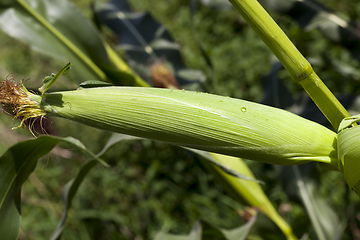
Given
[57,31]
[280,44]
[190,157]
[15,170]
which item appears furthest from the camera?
[190,157]

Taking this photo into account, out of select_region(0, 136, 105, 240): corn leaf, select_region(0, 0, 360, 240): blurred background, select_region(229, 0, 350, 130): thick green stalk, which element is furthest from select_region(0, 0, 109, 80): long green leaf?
select_region(229, 0, 350, 130): thick green stalk

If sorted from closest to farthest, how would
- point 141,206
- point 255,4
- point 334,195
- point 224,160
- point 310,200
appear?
1. point 255,4
2. point 224,160
3. point 310,200
4. point 334,195
5. point 141,206

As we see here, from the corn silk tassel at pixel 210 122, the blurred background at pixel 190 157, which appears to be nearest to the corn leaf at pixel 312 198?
the blurred background at pixel 190 157

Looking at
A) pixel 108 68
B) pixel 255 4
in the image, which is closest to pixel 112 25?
pixel 108 68

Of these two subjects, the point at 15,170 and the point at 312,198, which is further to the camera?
the point at 312,198

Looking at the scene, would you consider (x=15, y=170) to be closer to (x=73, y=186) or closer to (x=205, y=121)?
(x=73, y=186)

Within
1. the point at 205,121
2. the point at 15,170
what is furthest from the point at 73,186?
the point at 205,121

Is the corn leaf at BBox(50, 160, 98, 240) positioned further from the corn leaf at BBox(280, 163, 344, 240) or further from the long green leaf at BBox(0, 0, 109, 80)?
the corn leaf at BBox(280, 163, 344, 240)

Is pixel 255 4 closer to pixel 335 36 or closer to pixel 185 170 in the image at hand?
pixel 335 36

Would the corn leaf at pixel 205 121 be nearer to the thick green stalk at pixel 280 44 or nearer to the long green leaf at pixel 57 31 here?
the thick green stalk at pixel 280 44
